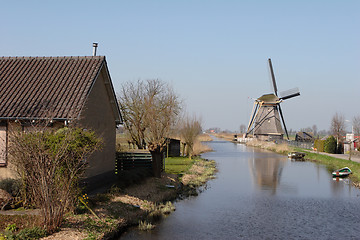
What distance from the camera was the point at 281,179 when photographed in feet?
104

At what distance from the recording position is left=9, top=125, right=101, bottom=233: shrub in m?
11.7

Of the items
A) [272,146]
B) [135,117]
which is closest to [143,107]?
[135,117]

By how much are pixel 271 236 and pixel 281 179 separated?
1758cm

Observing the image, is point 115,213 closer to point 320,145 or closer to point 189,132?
point 189,132

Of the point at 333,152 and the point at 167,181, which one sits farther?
the point at 333,152

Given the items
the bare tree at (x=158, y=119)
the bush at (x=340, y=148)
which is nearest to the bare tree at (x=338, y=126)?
the bush at (x=340, y=148)

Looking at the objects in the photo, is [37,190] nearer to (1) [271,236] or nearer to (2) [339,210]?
(1) [271,236]

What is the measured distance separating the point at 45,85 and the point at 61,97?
1.64m

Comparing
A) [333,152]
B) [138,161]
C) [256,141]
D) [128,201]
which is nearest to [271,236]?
[128,201]

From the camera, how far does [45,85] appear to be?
17.8m

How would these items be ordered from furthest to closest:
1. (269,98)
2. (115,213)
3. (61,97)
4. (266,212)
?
1. (269,98)
2. (266,212)
3. (61,97)
4. (115,213)

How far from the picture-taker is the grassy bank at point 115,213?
11883 mm

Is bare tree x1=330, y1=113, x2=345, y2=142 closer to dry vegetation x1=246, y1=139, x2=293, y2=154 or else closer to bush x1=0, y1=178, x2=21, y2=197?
dry vegetation x1=246, y1=139, x2=293, y2=154

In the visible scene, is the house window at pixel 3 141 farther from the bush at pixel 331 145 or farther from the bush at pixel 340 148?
the bush at pixel 340 148
